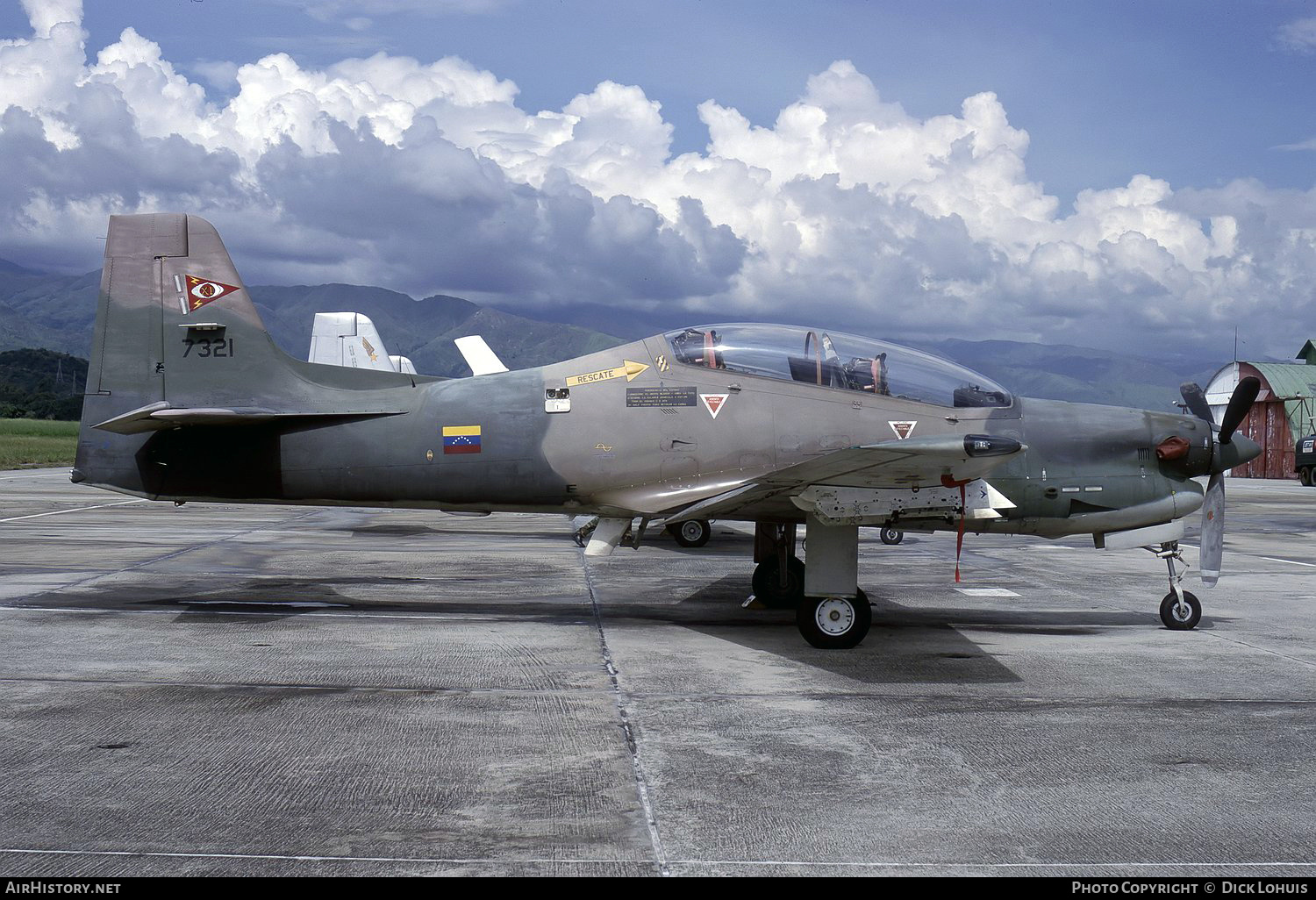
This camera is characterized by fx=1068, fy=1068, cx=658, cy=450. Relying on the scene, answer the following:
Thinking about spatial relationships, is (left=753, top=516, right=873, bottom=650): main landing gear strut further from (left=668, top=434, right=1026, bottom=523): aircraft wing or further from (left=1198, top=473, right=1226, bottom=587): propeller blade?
(left=1198, top=473, right=1226, bottom=587): propeller blade

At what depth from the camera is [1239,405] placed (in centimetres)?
969

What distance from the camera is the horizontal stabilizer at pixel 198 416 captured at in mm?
9523

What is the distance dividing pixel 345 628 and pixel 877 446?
5226 mm

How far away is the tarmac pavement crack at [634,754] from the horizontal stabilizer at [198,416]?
9.88 feet

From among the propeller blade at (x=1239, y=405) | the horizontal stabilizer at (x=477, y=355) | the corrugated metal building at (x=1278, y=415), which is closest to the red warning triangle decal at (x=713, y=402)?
the propeller blade at (x=1239, y=405)

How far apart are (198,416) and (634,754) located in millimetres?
5761

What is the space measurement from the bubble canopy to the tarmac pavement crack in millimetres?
2796

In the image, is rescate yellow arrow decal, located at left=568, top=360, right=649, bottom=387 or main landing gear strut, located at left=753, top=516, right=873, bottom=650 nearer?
main landing gear strut, located at left=753, top=516, right=873, bottom=650

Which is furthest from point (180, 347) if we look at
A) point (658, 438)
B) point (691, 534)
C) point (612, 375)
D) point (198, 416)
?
point (691, 534)

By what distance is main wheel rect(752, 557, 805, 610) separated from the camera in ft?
37.9

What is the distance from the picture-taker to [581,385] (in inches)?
392

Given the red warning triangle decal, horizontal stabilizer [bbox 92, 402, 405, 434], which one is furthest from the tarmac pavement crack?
horizontal stabilizer [bbox 92, 402, 405, 434]

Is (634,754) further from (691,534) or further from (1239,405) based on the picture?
(691,534)

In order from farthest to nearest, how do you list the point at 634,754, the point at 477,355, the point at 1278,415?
1. the point at 1278,415
2. the point at 477,355
3. the point at 634,754
